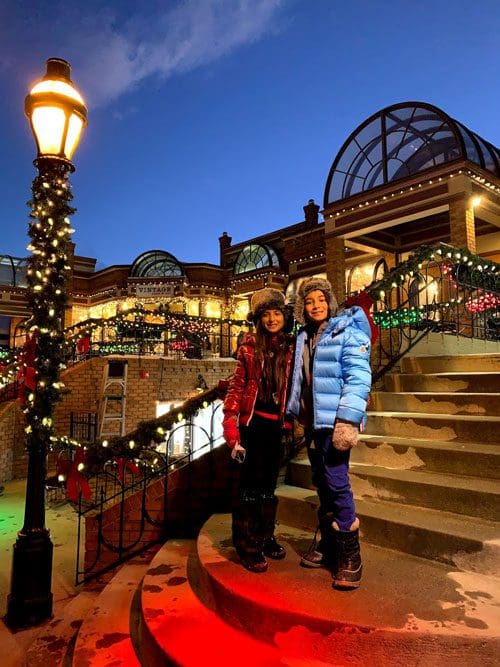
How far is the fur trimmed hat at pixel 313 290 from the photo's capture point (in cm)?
317

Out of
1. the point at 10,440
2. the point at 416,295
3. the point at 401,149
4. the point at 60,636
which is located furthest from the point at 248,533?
the point at 401,149

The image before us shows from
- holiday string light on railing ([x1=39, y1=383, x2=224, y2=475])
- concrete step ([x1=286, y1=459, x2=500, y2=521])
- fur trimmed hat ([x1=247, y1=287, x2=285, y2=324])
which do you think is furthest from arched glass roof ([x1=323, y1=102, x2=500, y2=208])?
fur trimmed hat ([x1=247, y1=287, x2=285, y2=324])

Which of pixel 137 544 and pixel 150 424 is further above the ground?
pixel 150 424

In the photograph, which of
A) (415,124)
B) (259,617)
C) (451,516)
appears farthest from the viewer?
(415,124)

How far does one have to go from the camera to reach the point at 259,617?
259 centimetres

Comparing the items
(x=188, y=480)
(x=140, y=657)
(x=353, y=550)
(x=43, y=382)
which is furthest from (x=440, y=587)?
(x=43, y=382)

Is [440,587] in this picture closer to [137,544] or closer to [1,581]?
[137,544]

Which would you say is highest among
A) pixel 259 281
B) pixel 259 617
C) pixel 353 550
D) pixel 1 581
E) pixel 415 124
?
pixel 415 124

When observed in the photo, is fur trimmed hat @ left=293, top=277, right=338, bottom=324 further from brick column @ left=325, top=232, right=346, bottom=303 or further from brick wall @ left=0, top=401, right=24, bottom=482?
brick column @ left=325, top=232, right=346, bottom=303

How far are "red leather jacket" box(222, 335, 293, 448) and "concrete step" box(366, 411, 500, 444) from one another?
75.1 inches

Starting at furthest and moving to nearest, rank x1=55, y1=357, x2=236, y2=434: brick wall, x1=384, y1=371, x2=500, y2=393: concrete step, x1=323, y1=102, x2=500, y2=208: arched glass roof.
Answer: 1. x1=323, y1=102, x2=500, y2=208: arched glass roof
2. x1=55, y1=357, x2=236, y2=434: brick wall
3. x1=384, y1=371, x2=500, y2=393: concrete step

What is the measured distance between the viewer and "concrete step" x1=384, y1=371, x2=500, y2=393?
4757mm

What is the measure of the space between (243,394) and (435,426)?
2152 mm

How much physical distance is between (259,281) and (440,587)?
74.2 feet
